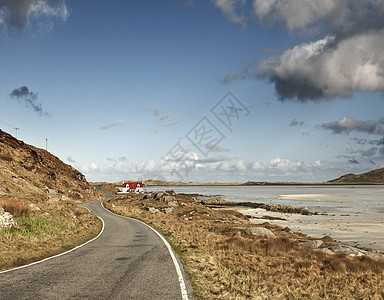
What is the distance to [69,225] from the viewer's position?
2484cm

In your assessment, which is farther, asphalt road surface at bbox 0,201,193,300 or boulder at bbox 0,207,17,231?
boulder at bbox 0,207,17,231

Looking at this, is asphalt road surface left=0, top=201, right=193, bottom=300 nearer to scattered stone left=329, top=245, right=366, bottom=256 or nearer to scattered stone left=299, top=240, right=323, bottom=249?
scattered stone left=299, top=240, right=323, bottom=249

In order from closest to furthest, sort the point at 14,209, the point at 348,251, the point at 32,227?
1. the point at 348,251
2. the point at 32,227
3. the point at 14,209

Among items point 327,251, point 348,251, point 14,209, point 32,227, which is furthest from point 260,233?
point 14,209

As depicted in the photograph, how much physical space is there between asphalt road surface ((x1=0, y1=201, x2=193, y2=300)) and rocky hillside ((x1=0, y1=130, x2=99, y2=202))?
3363 centimetres

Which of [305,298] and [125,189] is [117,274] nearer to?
[305,298]

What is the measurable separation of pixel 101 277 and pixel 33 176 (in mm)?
63234

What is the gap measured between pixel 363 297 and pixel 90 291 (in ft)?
28.7

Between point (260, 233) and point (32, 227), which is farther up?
point (32, 227)

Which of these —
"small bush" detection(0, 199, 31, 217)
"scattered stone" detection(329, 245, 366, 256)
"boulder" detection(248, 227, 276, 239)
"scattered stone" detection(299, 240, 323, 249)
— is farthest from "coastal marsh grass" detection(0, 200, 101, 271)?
"scattered stone" detection(329, 245, 366, 256)

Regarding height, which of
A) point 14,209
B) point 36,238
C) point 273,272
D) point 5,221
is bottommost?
point 273,272

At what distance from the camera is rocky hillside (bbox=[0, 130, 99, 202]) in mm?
47562

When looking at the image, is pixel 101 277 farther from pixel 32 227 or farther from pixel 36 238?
pixel 32 227

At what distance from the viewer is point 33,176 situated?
64938mm
